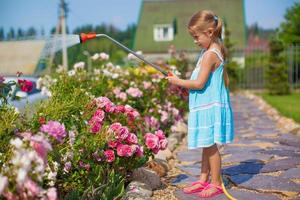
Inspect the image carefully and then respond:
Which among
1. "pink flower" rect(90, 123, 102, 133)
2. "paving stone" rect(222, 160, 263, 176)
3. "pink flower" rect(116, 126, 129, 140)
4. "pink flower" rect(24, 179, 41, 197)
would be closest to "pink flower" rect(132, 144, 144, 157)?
"pink flower" rect(116, 126, 129, 140)

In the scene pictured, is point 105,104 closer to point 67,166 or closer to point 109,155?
point 109,155

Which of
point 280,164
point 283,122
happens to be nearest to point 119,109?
point 280,164

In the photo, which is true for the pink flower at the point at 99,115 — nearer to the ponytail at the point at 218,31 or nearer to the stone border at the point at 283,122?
the ponytail at the point at 218,31

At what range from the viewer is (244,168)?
4383mm

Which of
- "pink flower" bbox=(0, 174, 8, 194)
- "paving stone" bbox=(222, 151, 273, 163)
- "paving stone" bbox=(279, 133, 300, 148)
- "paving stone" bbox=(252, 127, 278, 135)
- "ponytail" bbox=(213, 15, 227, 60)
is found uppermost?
"ponytail" bbox=(213, 15, 227, 60)

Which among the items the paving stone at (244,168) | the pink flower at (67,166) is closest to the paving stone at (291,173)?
the paving stone at (244,168)

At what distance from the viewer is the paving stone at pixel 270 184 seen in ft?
11.9

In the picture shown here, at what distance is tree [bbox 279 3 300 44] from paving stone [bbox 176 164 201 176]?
748 inches

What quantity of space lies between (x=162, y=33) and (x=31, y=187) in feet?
89.8

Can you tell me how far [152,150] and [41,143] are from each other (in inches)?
62.7

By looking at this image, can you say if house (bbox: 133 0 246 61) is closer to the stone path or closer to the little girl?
the stone path

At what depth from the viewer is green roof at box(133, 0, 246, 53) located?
93.7ft

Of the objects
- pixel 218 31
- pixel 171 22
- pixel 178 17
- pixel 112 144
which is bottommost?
pixel 112 144

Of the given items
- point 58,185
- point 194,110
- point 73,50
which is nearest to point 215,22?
point 194,110
